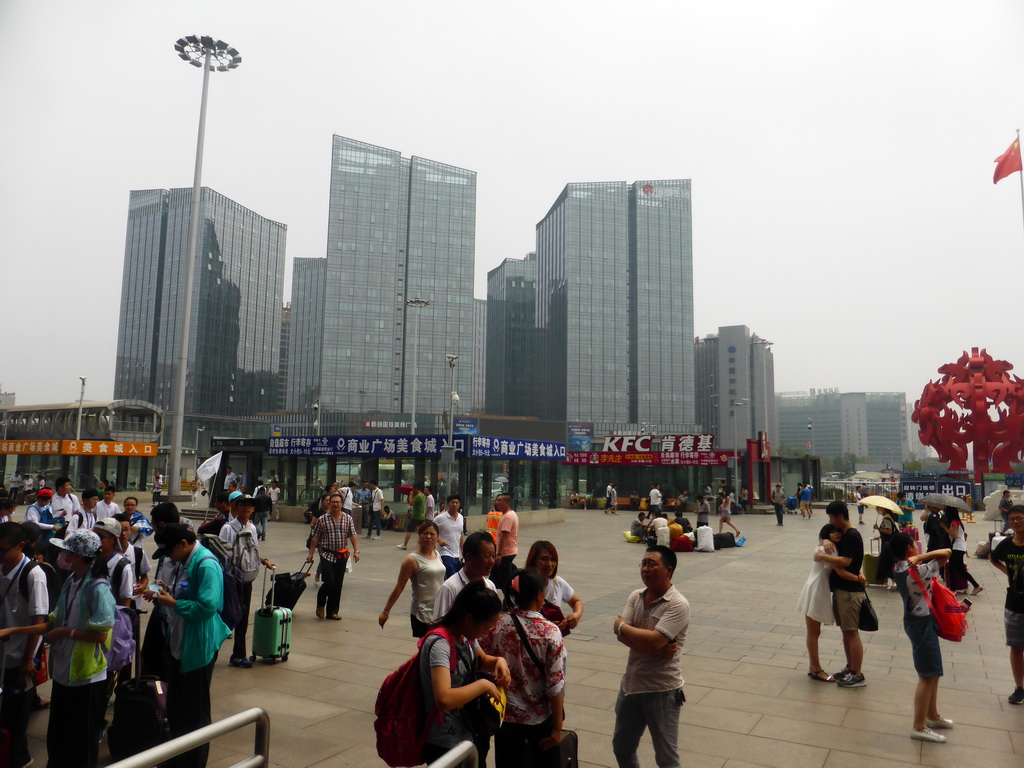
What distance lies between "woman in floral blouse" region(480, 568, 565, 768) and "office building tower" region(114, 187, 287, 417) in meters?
122

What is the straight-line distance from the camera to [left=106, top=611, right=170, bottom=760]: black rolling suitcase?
3.91 meters

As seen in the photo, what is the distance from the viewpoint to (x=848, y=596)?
6.53 meters

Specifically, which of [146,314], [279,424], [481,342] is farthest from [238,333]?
[481,342]

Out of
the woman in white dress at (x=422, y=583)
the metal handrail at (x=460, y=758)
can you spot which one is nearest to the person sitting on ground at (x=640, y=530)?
the woman in white dress at (x=422, y=583)

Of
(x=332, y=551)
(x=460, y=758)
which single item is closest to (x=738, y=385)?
(x=332, y=551)

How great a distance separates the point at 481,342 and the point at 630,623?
16747 cm

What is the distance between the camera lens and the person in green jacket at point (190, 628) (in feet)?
13.9

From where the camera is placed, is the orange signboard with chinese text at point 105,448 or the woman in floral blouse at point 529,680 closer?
the woman in floral blouse at point 529,680

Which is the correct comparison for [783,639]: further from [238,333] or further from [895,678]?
[238,333]

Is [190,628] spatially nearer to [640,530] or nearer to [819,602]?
[819,602]

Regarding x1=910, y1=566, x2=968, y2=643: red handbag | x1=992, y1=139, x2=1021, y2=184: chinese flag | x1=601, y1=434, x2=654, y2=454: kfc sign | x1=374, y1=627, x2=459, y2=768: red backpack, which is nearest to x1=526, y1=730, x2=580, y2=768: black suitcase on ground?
x1=374, y1=627, x2=459, y2=768: red backpack

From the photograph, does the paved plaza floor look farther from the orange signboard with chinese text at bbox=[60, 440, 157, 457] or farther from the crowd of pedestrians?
the orange signboard with chinese text at bbox=[60, 440, 157, 457]

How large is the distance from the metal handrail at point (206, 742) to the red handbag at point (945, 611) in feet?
14.4

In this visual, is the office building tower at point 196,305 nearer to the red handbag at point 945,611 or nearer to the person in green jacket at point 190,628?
the person in green jacket at point 190,628
